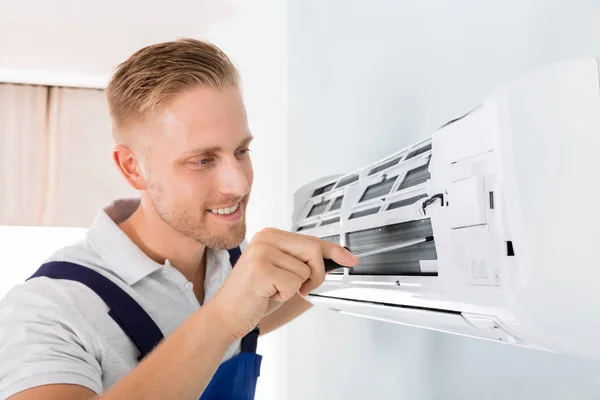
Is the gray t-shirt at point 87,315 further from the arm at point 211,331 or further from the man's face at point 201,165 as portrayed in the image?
the man's face at point 201,165

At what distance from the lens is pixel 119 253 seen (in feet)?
3.85

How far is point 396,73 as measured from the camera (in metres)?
1.32

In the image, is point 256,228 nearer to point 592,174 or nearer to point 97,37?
point 97,37

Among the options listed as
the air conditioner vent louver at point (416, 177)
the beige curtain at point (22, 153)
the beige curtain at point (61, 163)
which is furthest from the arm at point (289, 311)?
the beige curtain at point (22, 153)

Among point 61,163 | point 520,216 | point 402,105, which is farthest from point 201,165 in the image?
point 61,163

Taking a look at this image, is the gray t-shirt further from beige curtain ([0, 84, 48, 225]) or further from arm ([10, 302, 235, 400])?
beige curtain ([0, 84, 48, 225])

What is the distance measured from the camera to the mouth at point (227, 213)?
1.17 meters

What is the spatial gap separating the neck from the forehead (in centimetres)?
19

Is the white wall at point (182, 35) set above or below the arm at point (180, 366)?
above

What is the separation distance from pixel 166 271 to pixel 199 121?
0.33m

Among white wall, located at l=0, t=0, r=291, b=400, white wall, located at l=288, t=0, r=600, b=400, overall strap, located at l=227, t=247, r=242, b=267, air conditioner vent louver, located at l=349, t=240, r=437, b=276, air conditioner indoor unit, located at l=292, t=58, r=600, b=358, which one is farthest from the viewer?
white wall, located at l=0, t=0, r=291, b=400

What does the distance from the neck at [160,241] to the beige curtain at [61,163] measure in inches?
96.3

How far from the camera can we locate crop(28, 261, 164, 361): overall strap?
109 cm

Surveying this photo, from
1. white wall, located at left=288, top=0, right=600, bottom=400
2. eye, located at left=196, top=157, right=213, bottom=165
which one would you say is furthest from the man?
white wall, located at left=288, top=0, right=600, bottom=400
